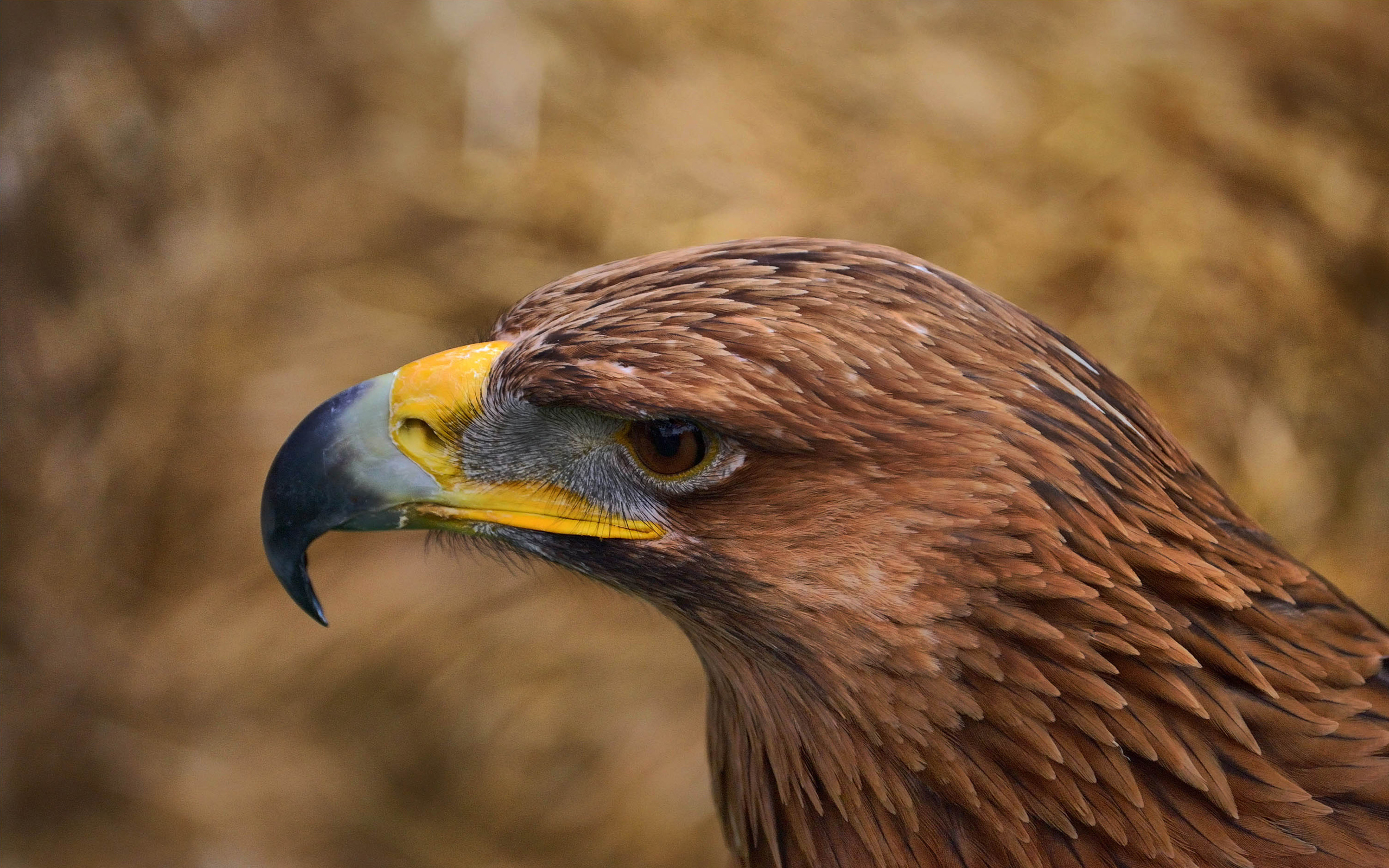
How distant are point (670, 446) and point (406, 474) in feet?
1.34

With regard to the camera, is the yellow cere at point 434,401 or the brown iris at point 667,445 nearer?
the brown iris at point 667,445

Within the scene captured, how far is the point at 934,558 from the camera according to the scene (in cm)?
145

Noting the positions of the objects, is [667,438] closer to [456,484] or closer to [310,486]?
[456,484]

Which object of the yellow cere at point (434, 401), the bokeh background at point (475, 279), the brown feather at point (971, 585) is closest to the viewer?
the brown feather at point (971, 585)

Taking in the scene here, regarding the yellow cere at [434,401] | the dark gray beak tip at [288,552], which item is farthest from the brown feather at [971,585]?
the dark gray beak tip at [288,552]

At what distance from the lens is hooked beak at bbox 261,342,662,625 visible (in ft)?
5.53

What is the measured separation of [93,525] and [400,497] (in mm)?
2756

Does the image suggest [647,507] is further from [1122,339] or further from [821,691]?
[1122,339]

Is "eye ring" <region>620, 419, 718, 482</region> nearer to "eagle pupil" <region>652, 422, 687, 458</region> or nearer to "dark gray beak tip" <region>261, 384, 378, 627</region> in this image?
→ "eagle pupil" <region>652, 422, 687, 458</region>

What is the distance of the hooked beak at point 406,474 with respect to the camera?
1687 mm

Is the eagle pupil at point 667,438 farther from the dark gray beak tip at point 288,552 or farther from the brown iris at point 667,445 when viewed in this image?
the dark gray beak tip at point 288,552

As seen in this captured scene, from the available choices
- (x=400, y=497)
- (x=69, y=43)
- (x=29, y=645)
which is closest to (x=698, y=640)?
(x=400, y=497)

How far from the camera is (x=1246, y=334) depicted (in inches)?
151

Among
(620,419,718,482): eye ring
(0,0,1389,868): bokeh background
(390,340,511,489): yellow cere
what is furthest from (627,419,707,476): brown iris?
(0,0,1389,868): bokeh background
